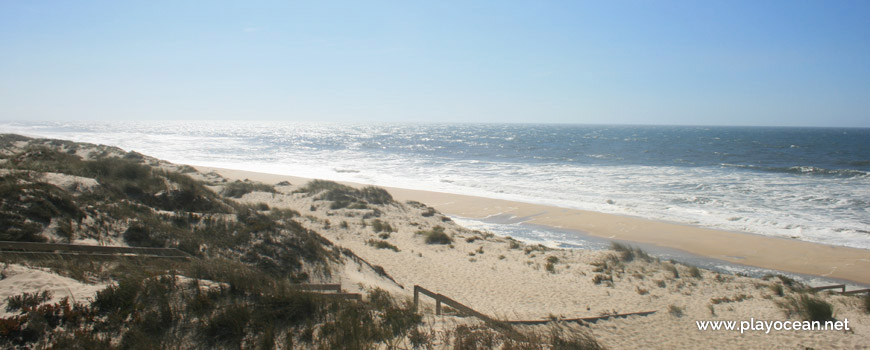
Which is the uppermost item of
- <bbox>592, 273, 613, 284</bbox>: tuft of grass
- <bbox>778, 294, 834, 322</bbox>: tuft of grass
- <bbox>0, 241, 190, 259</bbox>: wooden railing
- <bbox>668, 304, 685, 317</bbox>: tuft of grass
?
<bbox>0, 241, 190, 259</bbox>: wooden railing

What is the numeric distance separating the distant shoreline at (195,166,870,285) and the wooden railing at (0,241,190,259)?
16463 millimetres

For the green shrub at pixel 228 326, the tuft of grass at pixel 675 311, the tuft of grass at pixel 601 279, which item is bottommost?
the tuft of grass at pixel 601 279

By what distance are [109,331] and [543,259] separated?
39.0 ft

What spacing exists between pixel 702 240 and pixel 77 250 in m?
19.7

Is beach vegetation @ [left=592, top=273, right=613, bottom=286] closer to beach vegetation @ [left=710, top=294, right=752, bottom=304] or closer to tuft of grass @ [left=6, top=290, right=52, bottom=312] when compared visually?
beach vegetation @ [left=710, top=294, right=752, bottom=304]

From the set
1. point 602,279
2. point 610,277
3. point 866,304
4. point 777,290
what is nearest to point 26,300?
point 602,279

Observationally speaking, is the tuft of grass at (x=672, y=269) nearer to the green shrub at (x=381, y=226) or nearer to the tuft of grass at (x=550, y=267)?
the tuft of grass at (x=550, y=267)

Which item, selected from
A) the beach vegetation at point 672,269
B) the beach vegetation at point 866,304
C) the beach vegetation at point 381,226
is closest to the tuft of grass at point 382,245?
the beach vegetation at point 381,226

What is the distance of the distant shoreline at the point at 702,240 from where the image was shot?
48.3 ft

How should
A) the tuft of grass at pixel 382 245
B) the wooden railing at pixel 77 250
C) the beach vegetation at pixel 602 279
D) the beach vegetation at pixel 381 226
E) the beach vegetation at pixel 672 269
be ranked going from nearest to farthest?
1. the wooden railing at pixel 77 250
2. the beach vegetation at pixel 602 279
3. the beach vegetation at pixel 672 269
4. the tuft of grass at pixel 382 245
5. the beach vegetation at pixel 381 226

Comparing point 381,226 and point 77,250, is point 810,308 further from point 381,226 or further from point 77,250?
point 77,250

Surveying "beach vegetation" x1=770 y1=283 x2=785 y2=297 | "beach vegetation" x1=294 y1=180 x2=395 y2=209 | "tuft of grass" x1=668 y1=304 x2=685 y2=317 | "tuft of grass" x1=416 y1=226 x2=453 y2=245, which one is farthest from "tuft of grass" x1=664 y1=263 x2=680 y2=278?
"beach vegetation" x1=294 y1=180 x2=395 y2=209

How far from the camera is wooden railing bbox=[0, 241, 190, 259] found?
583 centimetres

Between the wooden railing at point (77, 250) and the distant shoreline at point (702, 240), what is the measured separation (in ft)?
54.0
